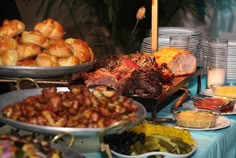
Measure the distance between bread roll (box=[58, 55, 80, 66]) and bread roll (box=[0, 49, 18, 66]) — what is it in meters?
0.13

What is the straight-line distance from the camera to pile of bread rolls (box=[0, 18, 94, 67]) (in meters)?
1.44

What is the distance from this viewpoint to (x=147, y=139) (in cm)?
141

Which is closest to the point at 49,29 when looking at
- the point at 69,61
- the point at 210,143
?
the point at 69,61

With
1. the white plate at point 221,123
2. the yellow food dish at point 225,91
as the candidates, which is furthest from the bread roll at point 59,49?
the yellow food dish at point 225,91

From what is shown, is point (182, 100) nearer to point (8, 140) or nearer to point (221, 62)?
point (221, 62)

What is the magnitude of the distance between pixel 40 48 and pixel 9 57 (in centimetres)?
15

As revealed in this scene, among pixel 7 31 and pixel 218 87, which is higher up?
pixel 7 31

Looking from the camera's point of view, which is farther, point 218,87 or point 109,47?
point 109,47

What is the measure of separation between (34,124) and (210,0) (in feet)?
10.8

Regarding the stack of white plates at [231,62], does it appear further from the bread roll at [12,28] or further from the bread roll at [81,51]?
the bread roll at [12,28]

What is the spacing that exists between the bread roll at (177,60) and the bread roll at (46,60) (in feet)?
2.43

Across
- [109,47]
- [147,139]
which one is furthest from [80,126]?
[109,47]

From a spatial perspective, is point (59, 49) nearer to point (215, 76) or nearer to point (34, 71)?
point (34, 71)

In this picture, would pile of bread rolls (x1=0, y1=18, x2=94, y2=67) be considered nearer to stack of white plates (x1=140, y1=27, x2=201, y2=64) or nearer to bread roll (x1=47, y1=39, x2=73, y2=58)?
bread roll (x1=47, y1=39, x2=73, y2=58)
